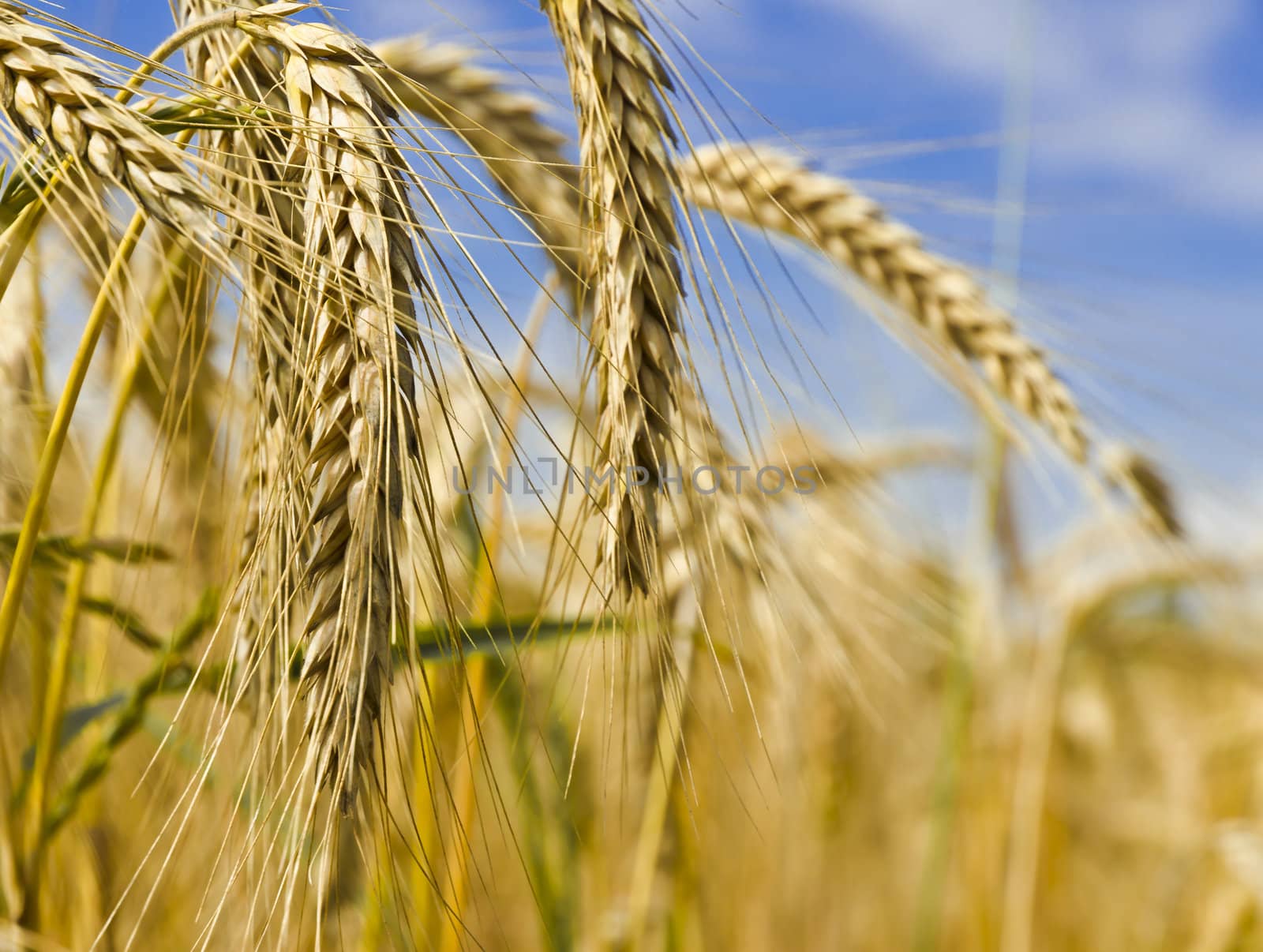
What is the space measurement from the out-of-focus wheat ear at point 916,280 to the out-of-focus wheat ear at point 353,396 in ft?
1.80

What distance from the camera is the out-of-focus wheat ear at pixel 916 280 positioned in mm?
921

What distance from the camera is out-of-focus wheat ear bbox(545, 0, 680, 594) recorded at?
1.61 ft

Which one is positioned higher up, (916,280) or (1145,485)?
(916,280)

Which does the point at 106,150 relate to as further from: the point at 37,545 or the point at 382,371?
the point at 37,545

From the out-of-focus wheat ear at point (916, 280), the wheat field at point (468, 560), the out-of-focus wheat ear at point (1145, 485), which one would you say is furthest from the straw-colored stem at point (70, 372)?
the out-of-focus wheat ear at point (1145, 485)

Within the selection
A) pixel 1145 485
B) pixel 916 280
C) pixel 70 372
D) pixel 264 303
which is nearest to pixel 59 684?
pixel 70 372

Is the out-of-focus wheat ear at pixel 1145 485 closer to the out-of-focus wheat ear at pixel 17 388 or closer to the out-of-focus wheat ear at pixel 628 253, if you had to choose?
the out-of-focus wheat ear at pixel 628 253

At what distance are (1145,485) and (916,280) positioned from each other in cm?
43

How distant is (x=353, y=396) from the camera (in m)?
0.39

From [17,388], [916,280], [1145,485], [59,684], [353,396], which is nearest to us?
[353,396]

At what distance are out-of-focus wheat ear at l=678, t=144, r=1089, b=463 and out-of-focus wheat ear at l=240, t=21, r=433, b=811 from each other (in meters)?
0.55

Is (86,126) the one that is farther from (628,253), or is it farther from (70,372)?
(628,253)

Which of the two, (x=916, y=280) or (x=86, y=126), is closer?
(x=86, y=126)

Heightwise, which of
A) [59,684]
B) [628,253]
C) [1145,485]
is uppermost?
[628,253]
